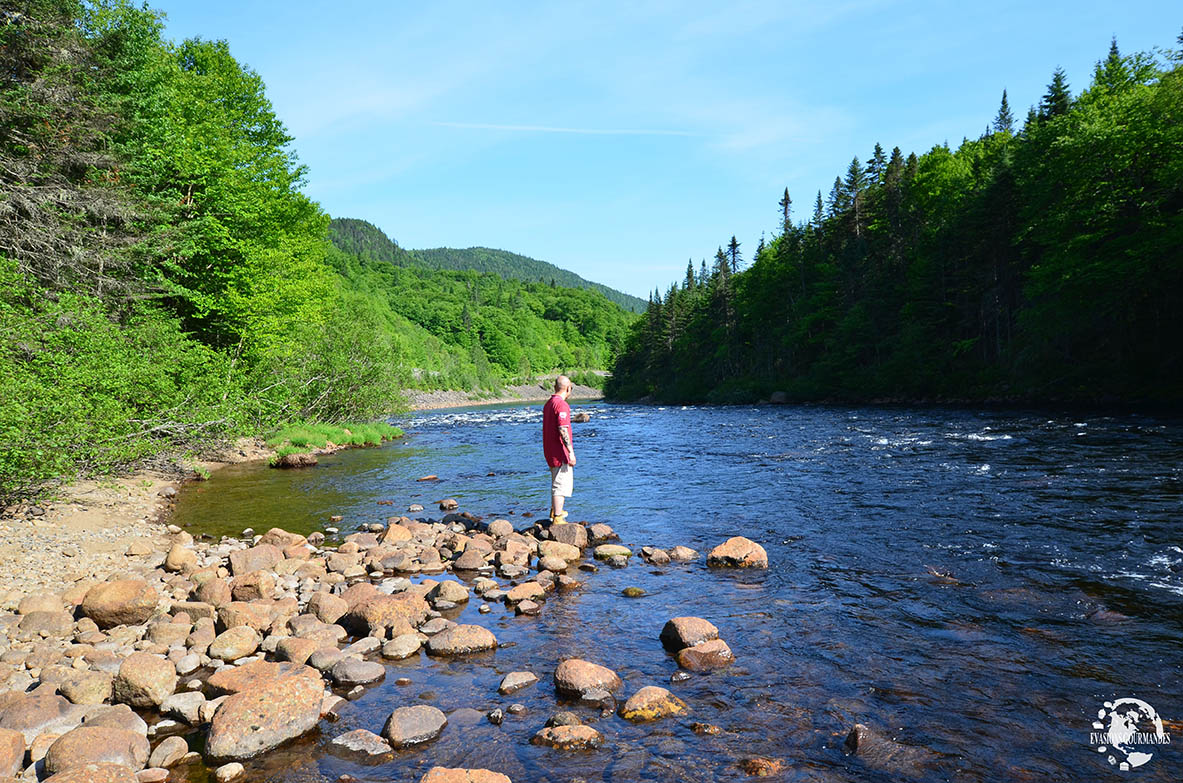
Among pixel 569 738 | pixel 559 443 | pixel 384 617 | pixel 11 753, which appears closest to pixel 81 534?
pixel 384 617

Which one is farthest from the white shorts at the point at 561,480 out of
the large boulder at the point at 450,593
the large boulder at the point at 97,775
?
the large boulder at the point at 97,775

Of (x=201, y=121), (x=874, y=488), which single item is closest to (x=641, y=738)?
(x=874, y=488)

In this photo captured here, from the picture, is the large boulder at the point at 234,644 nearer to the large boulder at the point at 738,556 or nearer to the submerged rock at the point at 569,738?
the submerged rock at the point at 569,738

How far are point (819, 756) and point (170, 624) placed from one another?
21.8 feet

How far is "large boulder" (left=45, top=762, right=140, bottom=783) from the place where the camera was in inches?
153

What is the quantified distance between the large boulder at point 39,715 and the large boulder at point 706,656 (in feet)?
16.8

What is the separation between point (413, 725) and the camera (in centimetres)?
483

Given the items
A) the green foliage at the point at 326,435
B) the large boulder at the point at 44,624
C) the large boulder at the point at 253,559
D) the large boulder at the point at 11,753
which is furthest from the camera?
the green foliage at the point at 326,435

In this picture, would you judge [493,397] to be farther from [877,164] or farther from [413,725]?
[413,725]

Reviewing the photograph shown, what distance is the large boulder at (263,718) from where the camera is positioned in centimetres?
460

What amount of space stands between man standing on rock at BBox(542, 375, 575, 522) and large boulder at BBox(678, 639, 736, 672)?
508 centimetres

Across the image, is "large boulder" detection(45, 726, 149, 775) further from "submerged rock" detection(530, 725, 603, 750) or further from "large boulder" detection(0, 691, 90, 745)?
"submerged rock" detection(530, 725, 603, 750)

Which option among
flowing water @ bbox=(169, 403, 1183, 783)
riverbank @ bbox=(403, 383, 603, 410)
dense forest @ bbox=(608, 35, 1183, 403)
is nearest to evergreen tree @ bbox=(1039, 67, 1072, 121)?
dense forest @ bbox=(608, 35, 1183, 403)

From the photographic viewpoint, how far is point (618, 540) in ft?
35.7
